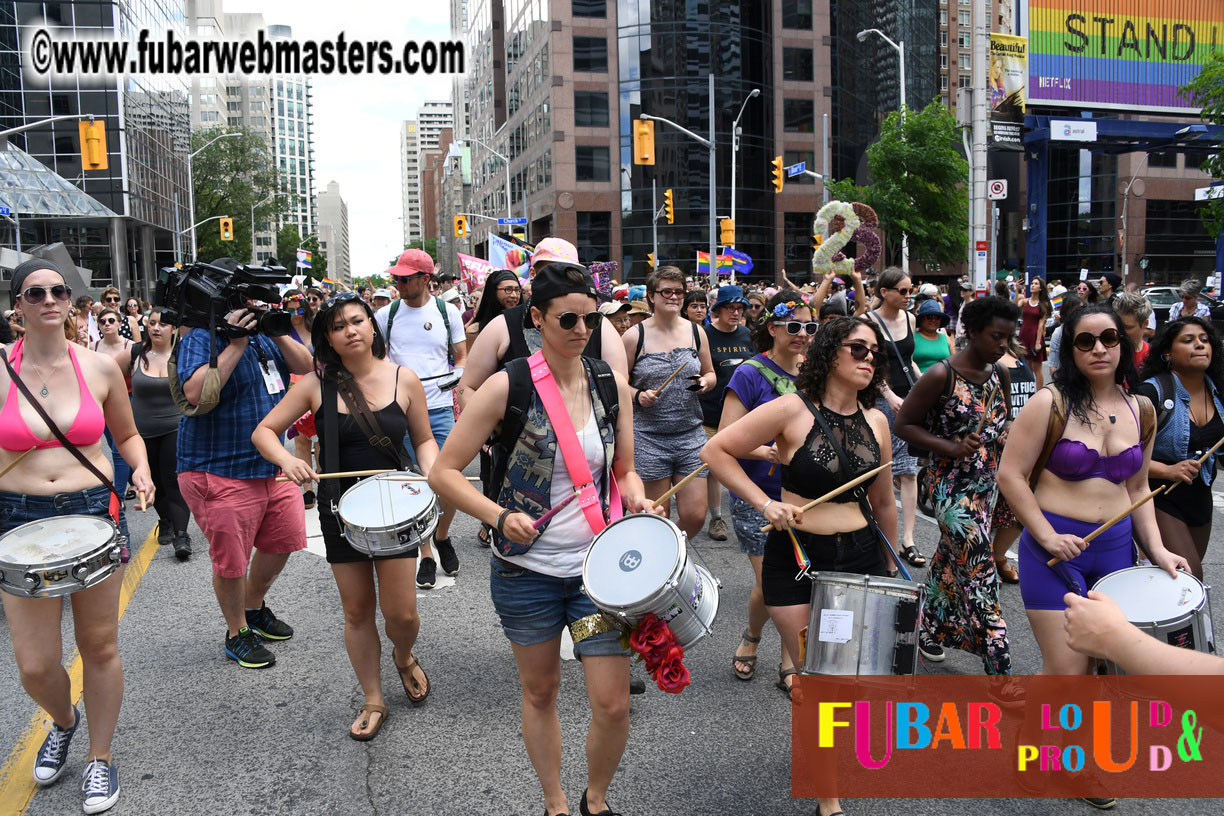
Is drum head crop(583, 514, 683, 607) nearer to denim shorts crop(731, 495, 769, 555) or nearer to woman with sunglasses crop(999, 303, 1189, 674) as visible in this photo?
woman with sunglasses crop(999, 303, 1189, 674)

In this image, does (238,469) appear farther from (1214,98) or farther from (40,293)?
(1214,98)

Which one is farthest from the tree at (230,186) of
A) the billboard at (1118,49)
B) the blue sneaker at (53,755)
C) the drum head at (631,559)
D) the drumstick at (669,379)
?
the drum head at (631,559)

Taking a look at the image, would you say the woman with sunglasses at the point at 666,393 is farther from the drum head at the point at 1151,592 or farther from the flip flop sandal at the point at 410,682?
the drum head at the point at 1151,592

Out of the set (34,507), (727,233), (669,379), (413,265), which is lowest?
(34,507)

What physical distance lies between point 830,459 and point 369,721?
2331 millimetres

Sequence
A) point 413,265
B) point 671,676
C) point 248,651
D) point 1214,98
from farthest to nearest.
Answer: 1. point 1214,98
2. point 413,265
3. point 248,651
4. point 671,676

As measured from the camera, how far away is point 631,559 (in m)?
2.95

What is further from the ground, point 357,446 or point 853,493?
point 357,446

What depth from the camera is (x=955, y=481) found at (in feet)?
15.4

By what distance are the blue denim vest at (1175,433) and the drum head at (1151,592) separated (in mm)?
1513

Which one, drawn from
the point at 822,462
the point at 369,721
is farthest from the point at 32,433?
the point at 822,462

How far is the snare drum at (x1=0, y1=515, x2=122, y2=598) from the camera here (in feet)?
11.0

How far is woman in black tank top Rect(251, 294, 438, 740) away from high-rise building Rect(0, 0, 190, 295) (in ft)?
145

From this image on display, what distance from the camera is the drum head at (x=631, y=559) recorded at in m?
2.84
